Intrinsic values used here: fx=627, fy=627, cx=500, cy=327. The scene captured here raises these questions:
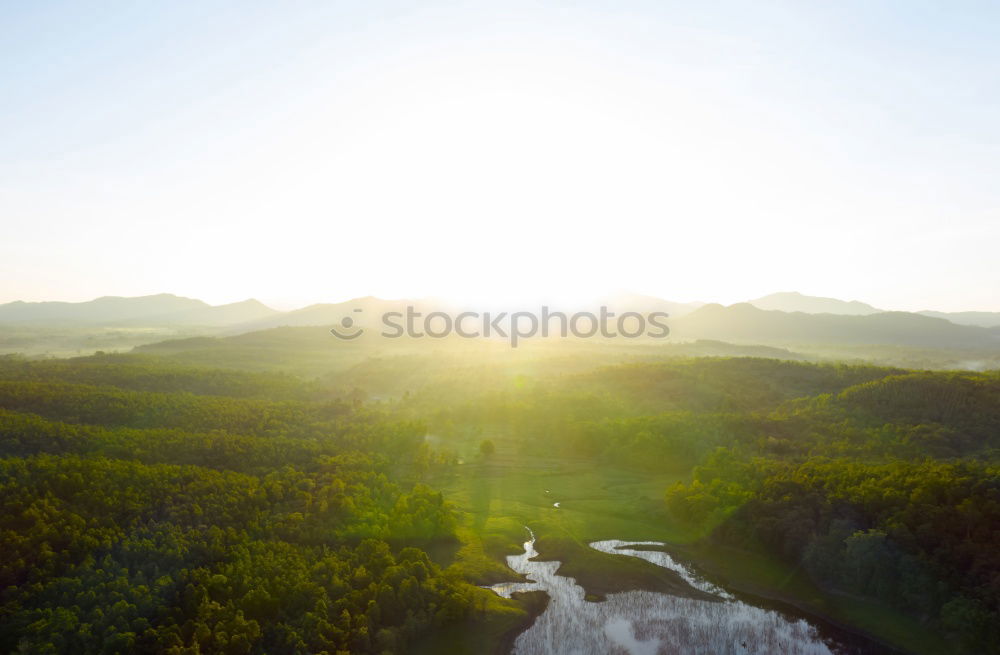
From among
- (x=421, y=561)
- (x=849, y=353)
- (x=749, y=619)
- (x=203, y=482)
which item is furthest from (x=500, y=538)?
(x=849, y=353)

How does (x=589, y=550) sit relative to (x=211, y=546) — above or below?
below

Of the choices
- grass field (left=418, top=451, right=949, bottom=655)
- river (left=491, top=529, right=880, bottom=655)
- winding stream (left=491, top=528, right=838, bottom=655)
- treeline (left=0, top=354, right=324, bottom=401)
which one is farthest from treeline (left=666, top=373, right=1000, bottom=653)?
treeline (left=0, top=354, right=324, bottom=401)

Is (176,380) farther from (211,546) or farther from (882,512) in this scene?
(882,512)

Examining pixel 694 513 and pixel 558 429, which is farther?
pixel 558 429

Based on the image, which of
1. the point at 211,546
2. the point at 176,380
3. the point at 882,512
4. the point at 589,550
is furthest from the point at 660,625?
the point at 176,380

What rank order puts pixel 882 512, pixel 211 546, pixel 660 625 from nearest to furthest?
pixel 211 546
pixel 660 625
pixel 882 512

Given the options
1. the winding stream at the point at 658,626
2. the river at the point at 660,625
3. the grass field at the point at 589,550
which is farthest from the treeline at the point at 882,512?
the winding stream at the point at 658,626

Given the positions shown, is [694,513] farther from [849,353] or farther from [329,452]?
[849,353]
